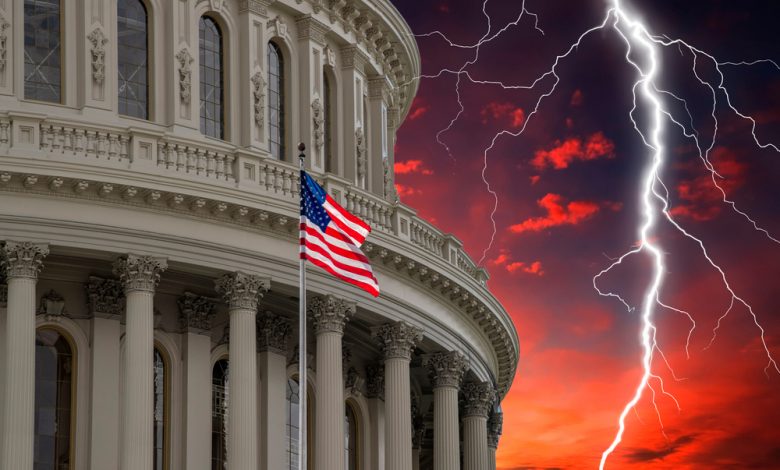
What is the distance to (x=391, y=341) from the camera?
2330 inches

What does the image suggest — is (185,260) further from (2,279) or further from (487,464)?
(487,464)

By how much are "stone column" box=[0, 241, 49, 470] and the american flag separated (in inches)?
251

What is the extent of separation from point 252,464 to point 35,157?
890cm

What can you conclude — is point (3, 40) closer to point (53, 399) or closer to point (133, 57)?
point (133, 57)

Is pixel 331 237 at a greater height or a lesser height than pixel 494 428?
greater

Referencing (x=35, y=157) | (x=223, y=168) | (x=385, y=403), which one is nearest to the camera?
(x=35, y=157)

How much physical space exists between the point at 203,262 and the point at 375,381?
9.39m

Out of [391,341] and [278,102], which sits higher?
[278,102]

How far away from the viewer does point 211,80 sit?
199 feet

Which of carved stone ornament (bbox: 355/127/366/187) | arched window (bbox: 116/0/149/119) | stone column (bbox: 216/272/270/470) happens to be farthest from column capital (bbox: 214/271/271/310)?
carved stone ornament (bbox: 355/127/366/187)

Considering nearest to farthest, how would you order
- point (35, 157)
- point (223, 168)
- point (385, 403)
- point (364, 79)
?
point (35, 157)
point (223, 168)
point (385, 403)
point (364, 79)

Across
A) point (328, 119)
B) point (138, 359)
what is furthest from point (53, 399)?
point (328, 119)

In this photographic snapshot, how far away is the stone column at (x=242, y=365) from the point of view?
53750 millimetres

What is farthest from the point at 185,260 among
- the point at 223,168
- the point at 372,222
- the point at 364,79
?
the point at 364,79
